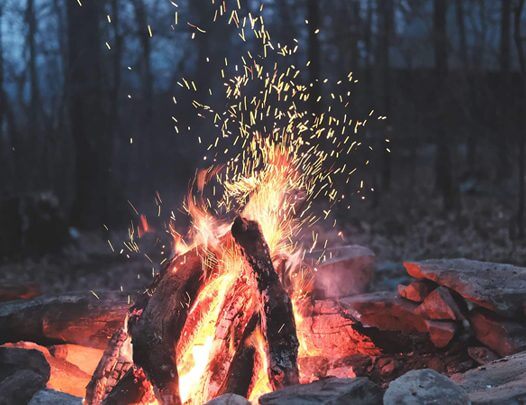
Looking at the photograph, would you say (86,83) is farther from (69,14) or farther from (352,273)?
(352,273)

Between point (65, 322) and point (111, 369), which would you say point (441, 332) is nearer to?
point (111, 369)

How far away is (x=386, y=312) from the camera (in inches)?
207

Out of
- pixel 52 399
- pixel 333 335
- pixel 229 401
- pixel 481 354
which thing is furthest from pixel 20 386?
pixel 481 354

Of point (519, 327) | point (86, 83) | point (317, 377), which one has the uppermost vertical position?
point (86, 83)

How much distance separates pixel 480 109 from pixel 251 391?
14.6m

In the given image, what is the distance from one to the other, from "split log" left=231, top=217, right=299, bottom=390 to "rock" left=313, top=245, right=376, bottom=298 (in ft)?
5.41

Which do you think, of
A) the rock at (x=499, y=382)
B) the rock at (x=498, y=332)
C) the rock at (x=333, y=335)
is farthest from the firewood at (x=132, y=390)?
the rock at (x=498, y=332)

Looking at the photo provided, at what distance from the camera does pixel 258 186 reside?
15.8 feet

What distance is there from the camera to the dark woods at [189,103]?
46.7 feet

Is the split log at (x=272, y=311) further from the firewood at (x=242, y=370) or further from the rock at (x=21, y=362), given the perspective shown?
the rock at (x=21, y=362)

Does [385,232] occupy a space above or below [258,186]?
below

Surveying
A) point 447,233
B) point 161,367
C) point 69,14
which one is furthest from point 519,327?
point 69,14

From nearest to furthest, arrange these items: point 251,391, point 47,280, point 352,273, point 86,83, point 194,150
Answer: point 251,391, point 352,273, point 47,280, point 86,83, point 194,150

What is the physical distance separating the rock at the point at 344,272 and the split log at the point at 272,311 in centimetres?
165
